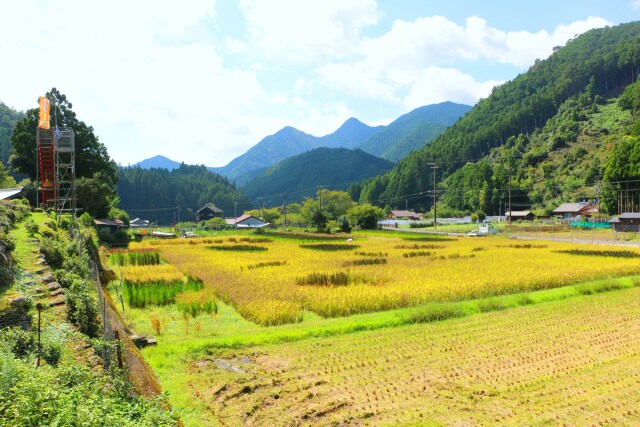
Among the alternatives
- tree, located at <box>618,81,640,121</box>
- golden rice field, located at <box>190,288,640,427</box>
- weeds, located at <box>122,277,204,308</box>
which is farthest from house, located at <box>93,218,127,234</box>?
tree, located at <box>618,81,640,121</box>

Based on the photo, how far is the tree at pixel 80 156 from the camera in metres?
43.8

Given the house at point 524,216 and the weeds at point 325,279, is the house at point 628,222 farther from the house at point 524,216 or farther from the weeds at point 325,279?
the weeds at point 325,279

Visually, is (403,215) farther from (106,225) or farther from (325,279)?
(325,279)

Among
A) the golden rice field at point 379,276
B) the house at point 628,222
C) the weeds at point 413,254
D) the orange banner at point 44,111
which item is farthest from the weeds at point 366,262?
the house at point 628,222

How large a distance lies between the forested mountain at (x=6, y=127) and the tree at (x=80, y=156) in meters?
75.3

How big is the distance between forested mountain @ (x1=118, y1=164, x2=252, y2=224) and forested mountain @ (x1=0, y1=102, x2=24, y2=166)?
3342 centimetres

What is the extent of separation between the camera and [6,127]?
134 meters

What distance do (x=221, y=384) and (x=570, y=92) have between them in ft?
541

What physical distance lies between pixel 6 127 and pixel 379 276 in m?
151

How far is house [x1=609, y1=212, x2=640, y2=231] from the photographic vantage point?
2245 inches

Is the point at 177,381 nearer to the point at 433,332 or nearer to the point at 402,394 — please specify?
the point at 402,394

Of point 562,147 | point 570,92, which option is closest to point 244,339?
point 562,147

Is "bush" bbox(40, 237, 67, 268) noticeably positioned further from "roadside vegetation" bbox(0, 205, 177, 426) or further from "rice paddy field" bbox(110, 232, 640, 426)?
"rice paddy field" bbox(110, 232, 640, 426)

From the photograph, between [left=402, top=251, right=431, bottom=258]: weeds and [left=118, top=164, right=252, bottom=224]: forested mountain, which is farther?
[left=118, top=164, right=252, bottom=224]: forested mountain
